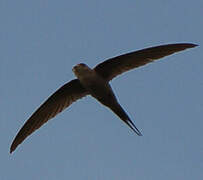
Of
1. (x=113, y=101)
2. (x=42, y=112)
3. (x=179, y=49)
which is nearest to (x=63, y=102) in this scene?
(x=42, y=112)

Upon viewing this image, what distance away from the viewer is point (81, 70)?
916 centimetres

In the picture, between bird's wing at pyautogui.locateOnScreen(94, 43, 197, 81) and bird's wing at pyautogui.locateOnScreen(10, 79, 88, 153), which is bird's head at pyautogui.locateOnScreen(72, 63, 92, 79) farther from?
bird's wing at pyautogui.locateOnScreen(10, 79, 88, 153)

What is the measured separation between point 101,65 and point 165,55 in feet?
2.77

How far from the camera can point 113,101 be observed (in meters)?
9.05

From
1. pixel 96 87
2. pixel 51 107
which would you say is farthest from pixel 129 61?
pixel 51 107

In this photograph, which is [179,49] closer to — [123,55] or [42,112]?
[123,55]

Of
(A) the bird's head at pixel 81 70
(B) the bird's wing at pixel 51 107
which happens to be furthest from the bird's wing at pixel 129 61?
(B) the bird's wing at pixel 51 107

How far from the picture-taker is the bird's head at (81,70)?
916cm

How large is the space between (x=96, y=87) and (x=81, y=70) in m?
0.29

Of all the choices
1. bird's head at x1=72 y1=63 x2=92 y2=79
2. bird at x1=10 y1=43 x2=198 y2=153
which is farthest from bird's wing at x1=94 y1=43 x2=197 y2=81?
bird's head at x1=72 y1=63 x2=92 y2=79

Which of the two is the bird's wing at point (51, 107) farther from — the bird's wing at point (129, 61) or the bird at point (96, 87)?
the bird's wing at point (129, 61)

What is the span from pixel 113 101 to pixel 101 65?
1.94 ft

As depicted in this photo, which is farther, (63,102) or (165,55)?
(63,102)

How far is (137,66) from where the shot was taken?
945 cm
